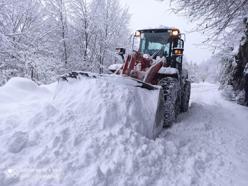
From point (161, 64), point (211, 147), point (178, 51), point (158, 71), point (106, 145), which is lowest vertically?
point (211, 147)

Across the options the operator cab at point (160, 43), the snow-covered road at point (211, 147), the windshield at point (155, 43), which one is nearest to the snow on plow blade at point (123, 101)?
the snow-covered road at point (211, 147)

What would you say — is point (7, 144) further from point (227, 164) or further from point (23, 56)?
point (23, 56)

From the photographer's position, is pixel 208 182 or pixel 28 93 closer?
pixel 208 182

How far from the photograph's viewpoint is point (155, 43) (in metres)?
7.23

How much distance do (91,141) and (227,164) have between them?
2208 millimetres

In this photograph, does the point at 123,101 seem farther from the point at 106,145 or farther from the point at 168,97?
the point at 168,97

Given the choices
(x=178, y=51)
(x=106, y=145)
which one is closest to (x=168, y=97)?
(x=178, y=51)

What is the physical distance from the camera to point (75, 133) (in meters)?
4.11

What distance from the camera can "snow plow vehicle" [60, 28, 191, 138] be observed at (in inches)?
201

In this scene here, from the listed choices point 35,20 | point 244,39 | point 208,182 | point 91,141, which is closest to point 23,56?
point 35,20

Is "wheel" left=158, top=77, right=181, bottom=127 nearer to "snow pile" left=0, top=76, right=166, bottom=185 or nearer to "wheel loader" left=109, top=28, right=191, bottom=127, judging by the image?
"wheel loader" left=109, top=28, right=191, bottom=127

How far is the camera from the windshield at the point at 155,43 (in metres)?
7.00

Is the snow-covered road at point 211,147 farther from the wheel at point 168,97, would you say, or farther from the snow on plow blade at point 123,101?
the snow on plow blade at point 123,101

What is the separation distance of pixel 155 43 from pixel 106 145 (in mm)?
3994
